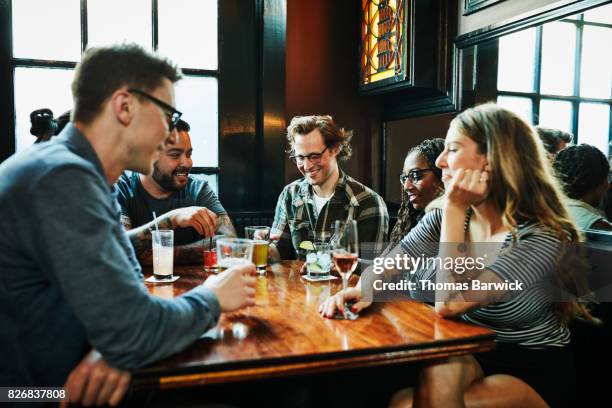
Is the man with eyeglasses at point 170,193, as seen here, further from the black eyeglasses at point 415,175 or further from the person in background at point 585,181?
the person in background at point 585,181

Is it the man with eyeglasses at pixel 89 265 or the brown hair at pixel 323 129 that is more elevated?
the brown hair at pixel 323 129

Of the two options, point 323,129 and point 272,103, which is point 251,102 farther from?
point 323,129

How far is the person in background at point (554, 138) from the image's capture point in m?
2.13

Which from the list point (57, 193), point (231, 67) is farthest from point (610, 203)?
point (231, 67)

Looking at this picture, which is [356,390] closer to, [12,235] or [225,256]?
[225,256]

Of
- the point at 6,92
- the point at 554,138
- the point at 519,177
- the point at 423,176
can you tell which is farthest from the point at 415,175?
the point at 6,92

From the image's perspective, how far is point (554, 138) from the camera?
2176mm

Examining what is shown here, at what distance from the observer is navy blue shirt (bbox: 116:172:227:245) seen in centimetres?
236

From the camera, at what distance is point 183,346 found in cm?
97

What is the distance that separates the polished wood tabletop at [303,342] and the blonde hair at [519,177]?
16.8 inches

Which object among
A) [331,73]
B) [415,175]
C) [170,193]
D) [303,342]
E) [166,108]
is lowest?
[303,342]

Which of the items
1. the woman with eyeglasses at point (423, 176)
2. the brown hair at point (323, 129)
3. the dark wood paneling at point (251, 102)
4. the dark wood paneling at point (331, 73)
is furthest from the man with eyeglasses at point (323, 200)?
the dark wood paneling at point (331, 73)

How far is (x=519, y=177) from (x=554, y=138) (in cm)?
84

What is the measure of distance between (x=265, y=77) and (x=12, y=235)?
2.42 metres
